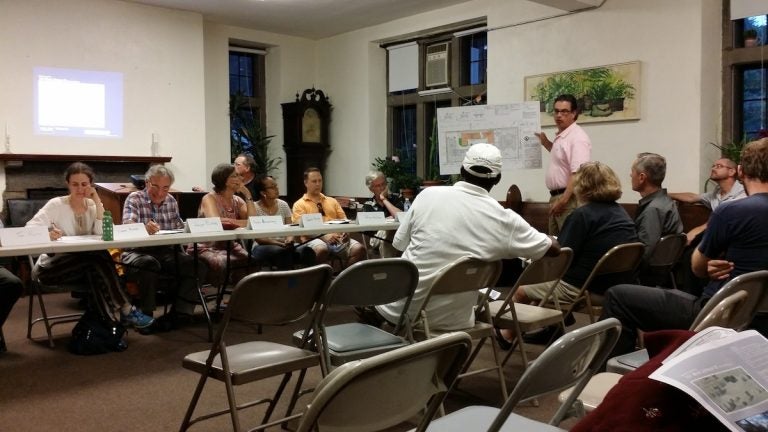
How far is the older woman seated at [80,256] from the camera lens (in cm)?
394

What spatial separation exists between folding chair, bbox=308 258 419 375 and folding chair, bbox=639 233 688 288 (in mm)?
1944

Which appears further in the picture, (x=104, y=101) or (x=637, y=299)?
(x=104, y=101)

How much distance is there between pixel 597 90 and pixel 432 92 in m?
2.56

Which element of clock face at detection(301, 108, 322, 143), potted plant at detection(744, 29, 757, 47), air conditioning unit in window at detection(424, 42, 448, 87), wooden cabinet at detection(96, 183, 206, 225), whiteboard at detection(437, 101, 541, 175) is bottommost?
wooden cabinet at detection(96, 183, 206, 225)

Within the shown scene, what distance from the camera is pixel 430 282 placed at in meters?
2.78

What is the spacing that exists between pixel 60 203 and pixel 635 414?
4012mm

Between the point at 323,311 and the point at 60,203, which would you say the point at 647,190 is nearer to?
the point at 323,311

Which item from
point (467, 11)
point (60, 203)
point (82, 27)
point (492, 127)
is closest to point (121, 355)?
point (60, 203)

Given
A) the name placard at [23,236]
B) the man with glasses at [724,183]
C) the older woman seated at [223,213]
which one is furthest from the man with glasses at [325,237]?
the man with glasses at [724,183]

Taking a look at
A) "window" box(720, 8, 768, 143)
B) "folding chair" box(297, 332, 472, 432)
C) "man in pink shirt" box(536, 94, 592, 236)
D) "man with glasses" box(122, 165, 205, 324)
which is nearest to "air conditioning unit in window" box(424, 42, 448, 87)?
"man in pink shirt" box(536, 94, 592, 236)

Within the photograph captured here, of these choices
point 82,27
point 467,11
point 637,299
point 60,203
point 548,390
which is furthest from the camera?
point 467,11

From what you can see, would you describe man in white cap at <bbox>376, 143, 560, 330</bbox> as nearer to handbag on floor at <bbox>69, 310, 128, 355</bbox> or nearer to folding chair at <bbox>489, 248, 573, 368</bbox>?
folding chair at <bbox>489, 248, 573, 368</bbox>

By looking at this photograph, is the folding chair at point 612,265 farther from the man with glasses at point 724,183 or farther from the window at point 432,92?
the window at point 432,92

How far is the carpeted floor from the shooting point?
2.83 meters
